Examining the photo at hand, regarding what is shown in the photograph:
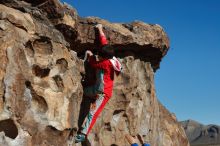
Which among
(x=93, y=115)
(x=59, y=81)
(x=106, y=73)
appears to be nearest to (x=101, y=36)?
(x=106, y=73)

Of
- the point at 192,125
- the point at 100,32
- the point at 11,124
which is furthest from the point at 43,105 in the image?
the point at 192,125

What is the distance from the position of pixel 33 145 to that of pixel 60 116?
129 cm

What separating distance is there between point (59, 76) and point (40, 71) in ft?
2.27

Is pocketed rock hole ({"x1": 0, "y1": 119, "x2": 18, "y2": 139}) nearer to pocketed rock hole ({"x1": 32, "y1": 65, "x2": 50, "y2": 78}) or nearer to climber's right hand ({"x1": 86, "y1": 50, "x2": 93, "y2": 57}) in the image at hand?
pocketed rock hole ({"x1": 32, "y1": 65, "x2": 50, "y2": 78})

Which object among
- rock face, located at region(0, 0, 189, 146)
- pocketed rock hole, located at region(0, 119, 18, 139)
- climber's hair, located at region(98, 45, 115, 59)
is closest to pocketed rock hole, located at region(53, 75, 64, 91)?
rock face, located at region(0, 0, 189, 146)

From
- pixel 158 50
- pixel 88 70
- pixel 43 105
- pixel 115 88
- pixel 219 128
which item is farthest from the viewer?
pixel 219 128

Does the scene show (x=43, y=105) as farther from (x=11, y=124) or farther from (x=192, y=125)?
(x=192, y=125)

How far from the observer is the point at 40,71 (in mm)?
10953

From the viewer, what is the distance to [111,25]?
51.2ft

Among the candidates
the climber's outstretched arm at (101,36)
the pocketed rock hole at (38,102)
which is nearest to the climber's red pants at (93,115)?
the climber's outstretched arm at (101,36)

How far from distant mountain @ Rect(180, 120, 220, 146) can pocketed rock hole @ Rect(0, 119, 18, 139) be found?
427 feet

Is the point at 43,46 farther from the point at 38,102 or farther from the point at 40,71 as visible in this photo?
the point at 38,102

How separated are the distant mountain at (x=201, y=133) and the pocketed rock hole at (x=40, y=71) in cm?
12886

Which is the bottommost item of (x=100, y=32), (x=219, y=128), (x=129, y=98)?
(x=129, y=98)
